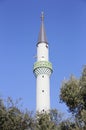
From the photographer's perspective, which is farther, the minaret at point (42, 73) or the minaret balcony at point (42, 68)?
the minaret balcony at point (42, 68)

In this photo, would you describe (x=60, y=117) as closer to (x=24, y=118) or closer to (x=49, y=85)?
(x=24, y=118)

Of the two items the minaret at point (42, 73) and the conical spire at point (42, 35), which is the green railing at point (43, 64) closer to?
the minaret at point (42, 73)

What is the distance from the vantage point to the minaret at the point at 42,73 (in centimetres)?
4809

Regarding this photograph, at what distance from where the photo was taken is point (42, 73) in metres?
50.6

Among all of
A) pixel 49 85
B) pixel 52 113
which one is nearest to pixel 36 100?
pixel 49 85

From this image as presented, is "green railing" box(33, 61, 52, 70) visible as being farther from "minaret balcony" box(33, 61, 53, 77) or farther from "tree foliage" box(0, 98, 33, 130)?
Answer: "tree foliage" box(0, 98, 33, 130)

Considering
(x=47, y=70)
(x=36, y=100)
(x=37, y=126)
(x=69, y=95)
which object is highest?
(x=47, y=70)

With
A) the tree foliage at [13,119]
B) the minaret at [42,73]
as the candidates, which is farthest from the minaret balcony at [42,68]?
the tree foliage at [13,119]

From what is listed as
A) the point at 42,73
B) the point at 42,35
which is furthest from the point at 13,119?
the point at 42,35

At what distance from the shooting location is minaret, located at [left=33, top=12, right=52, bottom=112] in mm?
48094

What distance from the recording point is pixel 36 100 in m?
48.9

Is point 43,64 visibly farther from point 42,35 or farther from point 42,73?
point 42,35

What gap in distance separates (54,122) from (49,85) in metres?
29.2

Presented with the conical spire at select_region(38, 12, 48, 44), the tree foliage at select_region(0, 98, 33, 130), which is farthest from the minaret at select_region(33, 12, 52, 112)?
the tree foliage at select_region(0, 98, 33, 130)
